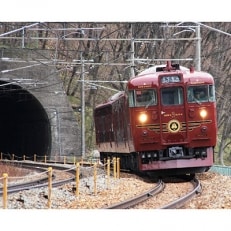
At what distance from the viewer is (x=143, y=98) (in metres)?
16.8

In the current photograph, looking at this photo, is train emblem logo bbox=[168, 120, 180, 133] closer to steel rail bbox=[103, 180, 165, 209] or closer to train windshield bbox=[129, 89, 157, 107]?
train windshield bbox=[129, 89, 157, 107]

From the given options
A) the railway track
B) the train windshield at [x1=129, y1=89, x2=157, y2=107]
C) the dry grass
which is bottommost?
the railway track

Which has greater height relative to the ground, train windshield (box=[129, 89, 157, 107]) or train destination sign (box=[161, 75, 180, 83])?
train destination sign (box=[161, 75, 180, 83])

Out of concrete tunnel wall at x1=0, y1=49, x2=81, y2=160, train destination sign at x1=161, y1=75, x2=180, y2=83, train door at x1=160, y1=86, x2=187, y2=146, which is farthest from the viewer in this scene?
concrete tunnel wall at x1=0, y1=49, x2=81, y2=160

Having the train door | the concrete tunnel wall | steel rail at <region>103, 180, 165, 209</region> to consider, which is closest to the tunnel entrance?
the concrete tunnel wall

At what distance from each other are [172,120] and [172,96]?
2.06 feet

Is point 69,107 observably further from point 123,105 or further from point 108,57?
point 123,105

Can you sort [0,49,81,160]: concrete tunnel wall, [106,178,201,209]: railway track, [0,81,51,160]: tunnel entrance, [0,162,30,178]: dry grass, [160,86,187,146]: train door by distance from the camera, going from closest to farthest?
[106,178,201,209]: railway track < [160,86,187,146]: train door < [0,162,30,178]: dry grass < [0,49,81,160]: concrete tunnel wall < [0,81,51,160]: tunnel entrance

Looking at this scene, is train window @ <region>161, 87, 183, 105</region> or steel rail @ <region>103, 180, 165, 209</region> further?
train window @ <region>161, 87, 183, 105</region>

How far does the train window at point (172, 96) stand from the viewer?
16.8m

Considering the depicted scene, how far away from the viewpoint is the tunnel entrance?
3378 centimetres

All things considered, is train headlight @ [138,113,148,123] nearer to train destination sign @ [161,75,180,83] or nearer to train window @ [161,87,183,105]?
train window @ [161,87,183,105]

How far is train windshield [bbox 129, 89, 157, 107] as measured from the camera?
16766 mm

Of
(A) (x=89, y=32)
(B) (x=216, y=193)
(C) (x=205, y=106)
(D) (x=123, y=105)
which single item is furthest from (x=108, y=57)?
(B) (x=216, y=193)
